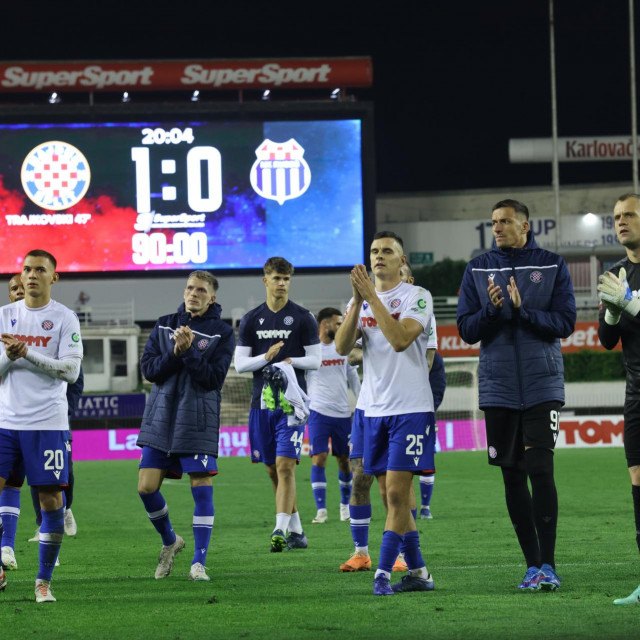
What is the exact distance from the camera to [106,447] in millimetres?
25516

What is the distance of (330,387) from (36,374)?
5.34 metres

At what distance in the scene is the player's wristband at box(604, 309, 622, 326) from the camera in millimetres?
6349

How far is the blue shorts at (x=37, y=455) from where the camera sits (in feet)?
22.2

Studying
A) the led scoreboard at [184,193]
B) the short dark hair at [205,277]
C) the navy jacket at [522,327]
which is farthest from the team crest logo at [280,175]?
the navy jacket at [522,327]

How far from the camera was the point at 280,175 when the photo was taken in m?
35.3

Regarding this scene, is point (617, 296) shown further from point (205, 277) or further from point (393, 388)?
point (205, 277)

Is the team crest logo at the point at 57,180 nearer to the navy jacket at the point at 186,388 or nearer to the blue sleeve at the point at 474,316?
the navy jacket at the point at 186,388

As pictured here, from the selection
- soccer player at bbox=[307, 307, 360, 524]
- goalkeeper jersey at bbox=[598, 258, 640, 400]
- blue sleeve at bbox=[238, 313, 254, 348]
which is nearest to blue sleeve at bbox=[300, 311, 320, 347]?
blue sleeve at bbox=[238, 313, 254, 348]

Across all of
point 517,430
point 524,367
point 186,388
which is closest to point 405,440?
point 517,430

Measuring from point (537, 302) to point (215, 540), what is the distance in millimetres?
4672

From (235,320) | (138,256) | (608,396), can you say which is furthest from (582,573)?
(235,320)

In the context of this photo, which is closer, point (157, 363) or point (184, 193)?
point (157, 363)

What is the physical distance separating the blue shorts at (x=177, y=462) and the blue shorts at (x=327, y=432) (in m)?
4.03

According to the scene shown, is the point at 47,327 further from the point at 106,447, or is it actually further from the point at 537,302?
the point at 106,447
